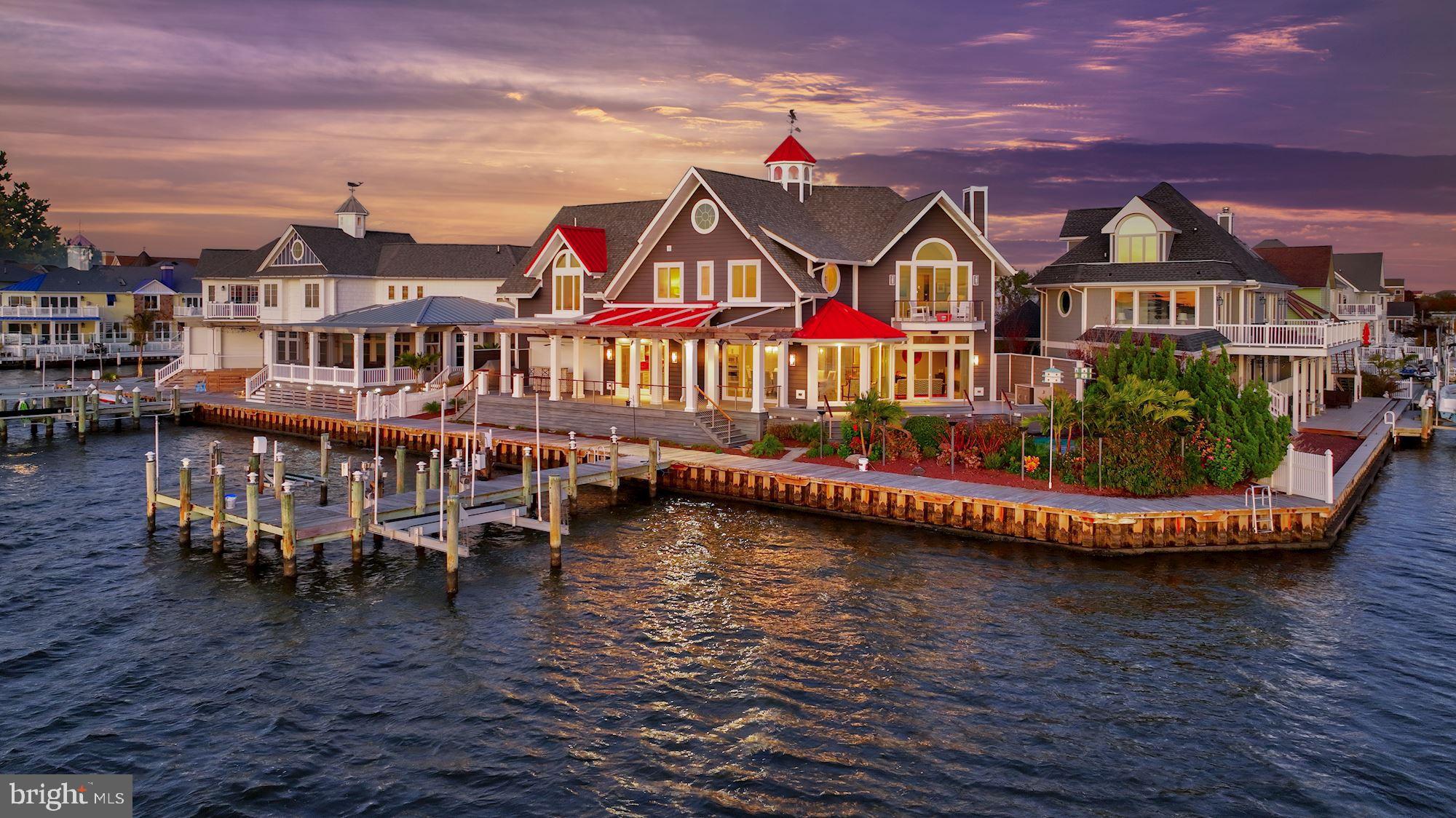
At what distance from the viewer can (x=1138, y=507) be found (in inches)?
1151

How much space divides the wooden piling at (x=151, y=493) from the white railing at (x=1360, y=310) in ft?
239

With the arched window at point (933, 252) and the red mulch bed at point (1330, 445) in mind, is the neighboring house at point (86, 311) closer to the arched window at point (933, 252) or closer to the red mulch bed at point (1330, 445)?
the arched window at point (933, 252)

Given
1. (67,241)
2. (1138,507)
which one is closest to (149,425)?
(1138,507)

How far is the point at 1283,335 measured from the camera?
43.9 meters

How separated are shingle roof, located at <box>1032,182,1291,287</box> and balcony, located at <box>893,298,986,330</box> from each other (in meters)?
5.62

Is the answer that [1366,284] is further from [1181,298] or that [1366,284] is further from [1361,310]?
[1181,298]

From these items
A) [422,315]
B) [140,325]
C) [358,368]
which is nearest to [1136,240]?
[422,315]

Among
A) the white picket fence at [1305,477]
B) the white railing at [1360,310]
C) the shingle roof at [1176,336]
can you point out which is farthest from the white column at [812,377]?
the white railing at [1360,310]

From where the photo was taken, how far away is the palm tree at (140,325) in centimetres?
9338

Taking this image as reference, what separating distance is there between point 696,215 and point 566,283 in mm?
8798

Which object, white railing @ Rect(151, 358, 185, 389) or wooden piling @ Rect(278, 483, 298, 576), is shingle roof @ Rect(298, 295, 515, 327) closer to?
white railing @ Rect(151, 358, 185, 389)

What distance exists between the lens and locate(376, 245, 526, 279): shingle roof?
223 feet

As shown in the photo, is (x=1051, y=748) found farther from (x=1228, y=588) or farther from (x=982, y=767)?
(x=1228, y=588)

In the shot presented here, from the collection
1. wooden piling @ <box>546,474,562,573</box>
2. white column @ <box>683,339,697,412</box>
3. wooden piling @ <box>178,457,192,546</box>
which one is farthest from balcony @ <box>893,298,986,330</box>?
wooden piling @ <box>178,457,192,546</box>
